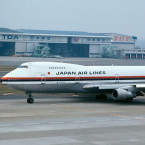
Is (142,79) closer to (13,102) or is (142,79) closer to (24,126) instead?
(13,102)

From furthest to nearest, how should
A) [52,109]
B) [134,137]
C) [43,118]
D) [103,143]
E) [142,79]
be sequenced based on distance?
[142,79]
[52,109]
[43,118]
[134,137]
[103,143]

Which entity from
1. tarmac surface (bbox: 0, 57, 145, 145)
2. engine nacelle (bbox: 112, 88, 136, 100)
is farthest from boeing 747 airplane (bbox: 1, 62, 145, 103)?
tarmac surface (bbox: 0, 57, 145, 145)

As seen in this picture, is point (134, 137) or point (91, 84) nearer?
point (134, 137)

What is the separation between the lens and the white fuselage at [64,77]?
4872cm

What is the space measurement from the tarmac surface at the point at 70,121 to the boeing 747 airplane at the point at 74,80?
1428mm

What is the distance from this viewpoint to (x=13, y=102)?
50.0 metres

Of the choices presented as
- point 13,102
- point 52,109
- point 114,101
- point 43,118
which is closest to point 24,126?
point 43,118

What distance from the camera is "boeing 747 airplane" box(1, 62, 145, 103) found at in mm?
48844

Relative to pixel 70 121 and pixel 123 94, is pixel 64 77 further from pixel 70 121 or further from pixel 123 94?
pixel 70 121

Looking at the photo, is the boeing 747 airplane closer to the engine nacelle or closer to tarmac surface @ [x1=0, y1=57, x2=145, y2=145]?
the engine nacelle

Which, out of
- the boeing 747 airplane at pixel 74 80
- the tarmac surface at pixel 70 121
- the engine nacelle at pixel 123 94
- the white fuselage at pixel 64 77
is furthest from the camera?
the engine nacelle at pixel 123 94

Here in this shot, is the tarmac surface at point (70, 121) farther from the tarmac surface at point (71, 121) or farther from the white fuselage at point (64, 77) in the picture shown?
the white fuselage at point (64, 77)

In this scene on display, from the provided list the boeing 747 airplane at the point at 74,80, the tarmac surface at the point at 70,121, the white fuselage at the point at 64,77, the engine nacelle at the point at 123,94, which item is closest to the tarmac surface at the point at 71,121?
the tarmac surface at the point at 70,121

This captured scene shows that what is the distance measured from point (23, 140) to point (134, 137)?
24.7 feet
